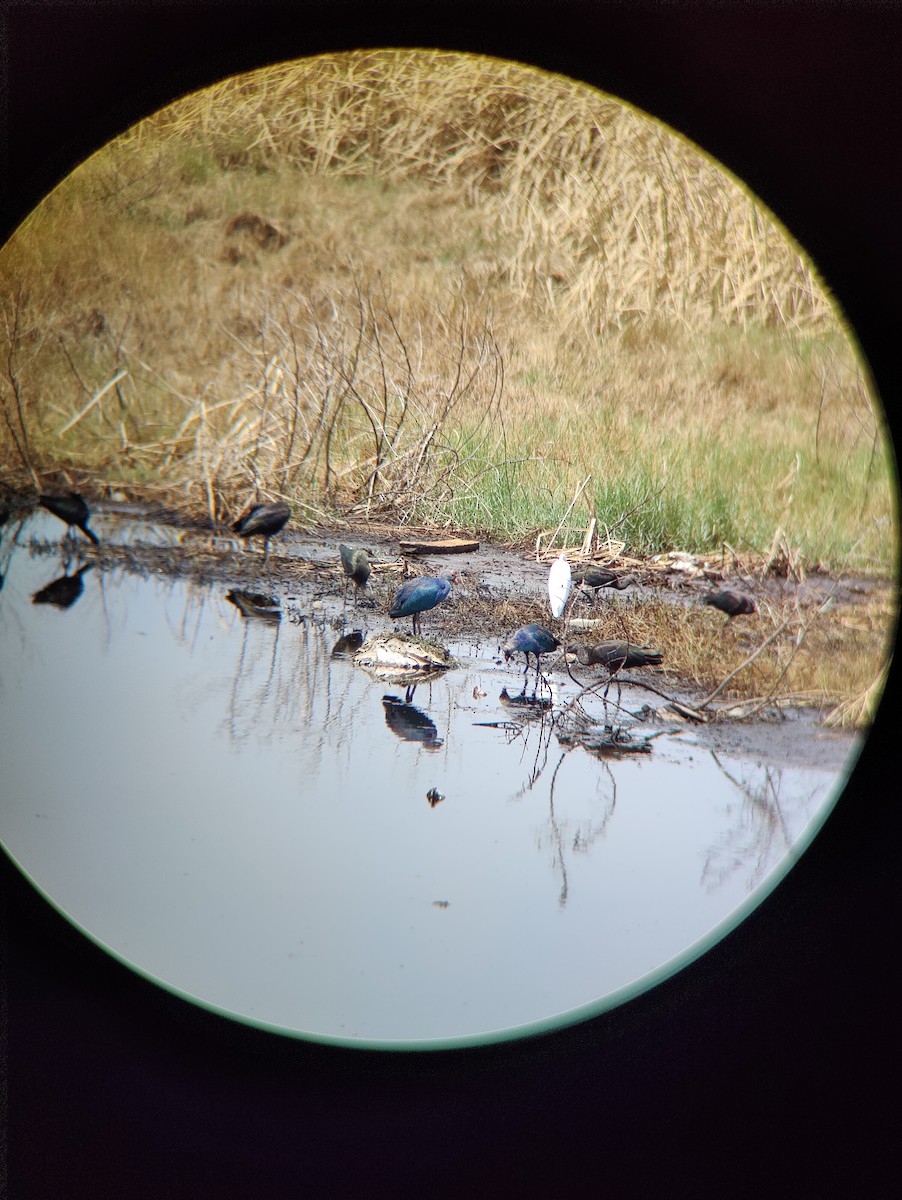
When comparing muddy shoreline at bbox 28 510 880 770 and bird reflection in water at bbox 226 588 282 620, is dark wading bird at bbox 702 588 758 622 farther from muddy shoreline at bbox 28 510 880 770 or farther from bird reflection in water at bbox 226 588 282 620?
bird reflection in water at bbox 226 588 282 620

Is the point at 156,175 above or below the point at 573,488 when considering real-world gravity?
above

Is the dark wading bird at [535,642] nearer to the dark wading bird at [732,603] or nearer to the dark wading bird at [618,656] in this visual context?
the dark wading bird at [618,656]

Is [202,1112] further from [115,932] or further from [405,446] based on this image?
[405,446]

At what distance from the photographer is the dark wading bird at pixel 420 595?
1030 mm

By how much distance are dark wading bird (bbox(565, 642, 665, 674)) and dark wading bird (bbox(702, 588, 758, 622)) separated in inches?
3.0

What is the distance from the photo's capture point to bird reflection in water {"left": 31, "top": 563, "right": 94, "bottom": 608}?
105cm

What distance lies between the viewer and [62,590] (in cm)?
105

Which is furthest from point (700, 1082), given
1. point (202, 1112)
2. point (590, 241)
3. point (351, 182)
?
point (351, 182)

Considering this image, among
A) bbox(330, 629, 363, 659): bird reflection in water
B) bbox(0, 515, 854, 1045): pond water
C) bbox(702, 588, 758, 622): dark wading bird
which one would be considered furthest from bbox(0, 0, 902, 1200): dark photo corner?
bbox(330, 629, 363, 659): bird reflection in water

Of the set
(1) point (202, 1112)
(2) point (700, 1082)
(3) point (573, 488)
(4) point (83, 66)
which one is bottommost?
(1) point (202, 1112)

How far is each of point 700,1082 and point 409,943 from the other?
34 cm

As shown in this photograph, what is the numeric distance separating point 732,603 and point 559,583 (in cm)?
17

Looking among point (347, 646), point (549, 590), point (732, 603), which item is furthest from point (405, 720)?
point (732, 603)

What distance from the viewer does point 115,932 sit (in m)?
1.06
